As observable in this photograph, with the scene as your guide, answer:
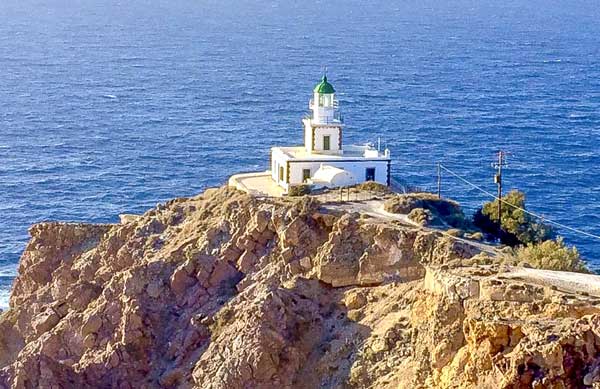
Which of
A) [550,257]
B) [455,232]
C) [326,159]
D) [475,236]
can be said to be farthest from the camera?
[326,159]

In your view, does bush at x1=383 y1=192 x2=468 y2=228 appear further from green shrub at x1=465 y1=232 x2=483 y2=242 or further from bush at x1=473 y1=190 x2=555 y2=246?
green shrub at x1=465 y1=232 x2=483 y2=242

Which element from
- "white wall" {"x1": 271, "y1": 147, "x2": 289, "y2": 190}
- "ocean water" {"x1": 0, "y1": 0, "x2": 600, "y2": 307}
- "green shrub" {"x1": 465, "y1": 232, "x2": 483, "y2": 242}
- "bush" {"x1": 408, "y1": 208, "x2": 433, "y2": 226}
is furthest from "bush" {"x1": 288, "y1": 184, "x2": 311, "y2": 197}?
"ocean water" {"x1": 0, "y1": 0, "x2": 600, "y2": 307}

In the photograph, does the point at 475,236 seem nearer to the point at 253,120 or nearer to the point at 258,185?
the point at 258,185

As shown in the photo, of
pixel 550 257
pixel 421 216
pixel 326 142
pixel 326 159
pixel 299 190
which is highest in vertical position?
pixel 326 142

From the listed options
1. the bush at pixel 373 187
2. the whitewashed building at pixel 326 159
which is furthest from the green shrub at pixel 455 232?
the whitewashed building at pixel 326 159

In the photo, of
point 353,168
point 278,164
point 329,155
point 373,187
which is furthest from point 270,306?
point 329,155

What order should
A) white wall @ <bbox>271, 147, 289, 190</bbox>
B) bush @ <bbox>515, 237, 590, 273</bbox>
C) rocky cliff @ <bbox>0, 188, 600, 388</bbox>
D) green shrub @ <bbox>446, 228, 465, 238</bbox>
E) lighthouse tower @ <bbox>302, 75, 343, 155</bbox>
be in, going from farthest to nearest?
lighthouse tower @ <bbox>302, 75, 343, 155</bbox>, white wall @ <bbox>271, 147, 289, 190</bbox>, green shrub @ <bbox>446, 228, 465, 238</bbox>, bush @ <bbox>515, 237, 590, 273</bbox>, rocky cliff @ <bbox>0, 188, 600, 388</bbox>
